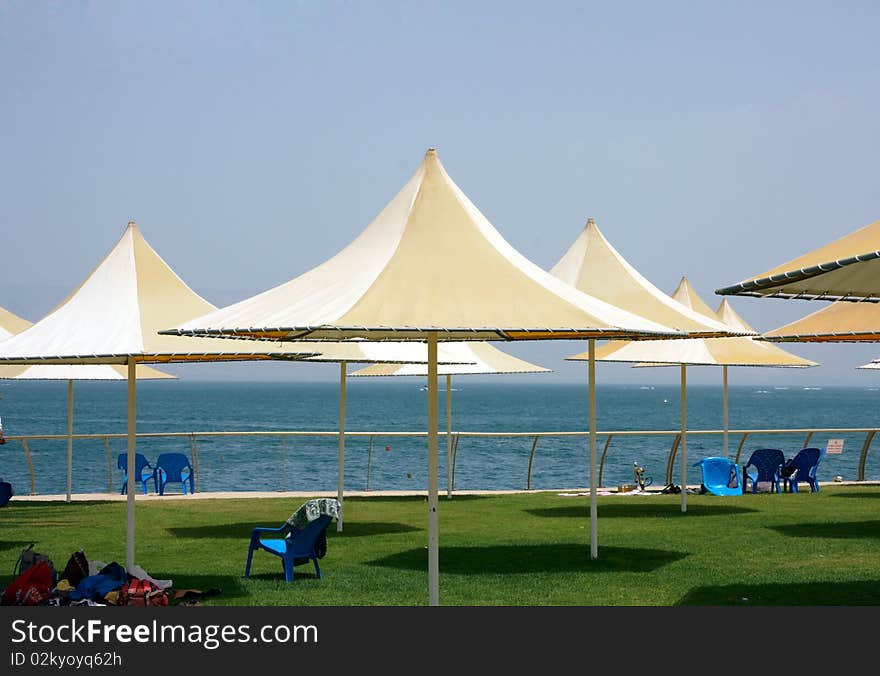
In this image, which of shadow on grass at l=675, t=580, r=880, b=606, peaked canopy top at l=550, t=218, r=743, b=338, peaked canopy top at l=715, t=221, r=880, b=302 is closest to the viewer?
peaked canopy top at l=715, t=221, r=880, b=302

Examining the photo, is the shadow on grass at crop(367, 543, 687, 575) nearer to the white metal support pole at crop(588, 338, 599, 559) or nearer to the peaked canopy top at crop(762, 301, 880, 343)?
the white metal support pole at crop(588, 338, 599, 559)

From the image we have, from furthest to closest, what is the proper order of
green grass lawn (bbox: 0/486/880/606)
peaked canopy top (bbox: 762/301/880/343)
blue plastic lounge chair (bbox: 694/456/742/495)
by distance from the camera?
blue plastic lounge chair (bbox: 694/456/742/495) → peaked canopy top (bbox: 762/301/880/343) → green grass lawn (bbox: 0/486/880/606)

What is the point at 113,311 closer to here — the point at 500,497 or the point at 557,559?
the point at 557,559

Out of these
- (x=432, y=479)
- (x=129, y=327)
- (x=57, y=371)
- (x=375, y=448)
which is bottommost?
(x=375, y=448)

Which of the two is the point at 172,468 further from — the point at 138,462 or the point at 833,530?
the point at 833,530

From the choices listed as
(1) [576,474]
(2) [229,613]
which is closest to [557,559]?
(2) [229,613]

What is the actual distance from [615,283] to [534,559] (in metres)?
4.70

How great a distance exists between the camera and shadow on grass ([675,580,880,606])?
11.0m

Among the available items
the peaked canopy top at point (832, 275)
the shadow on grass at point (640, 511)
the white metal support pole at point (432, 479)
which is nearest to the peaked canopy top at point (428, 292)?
the white metal support pole at point (432, 479)

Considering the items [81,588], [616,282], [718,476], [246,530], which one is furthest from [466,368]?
[81,588]

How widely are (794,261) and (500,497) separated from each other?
42.8 ft

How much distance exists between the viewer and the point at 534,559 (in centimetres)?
1412

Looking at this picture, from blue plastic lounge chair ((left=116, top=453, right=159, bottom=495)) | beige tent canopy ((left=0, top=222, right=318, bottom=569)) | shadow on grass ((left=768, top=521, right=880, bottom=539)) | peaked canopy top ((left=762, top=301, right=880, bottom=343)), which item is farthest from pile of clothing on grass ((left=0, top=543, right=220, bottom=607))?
blue plastic lounge chair ((left=116, top=453, right=159, bottom=495))

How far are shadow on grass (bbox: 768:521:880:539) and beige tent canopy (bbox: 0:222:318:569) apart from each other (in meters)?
6.36
